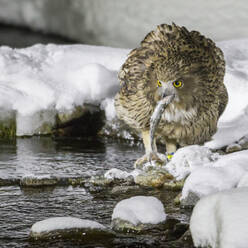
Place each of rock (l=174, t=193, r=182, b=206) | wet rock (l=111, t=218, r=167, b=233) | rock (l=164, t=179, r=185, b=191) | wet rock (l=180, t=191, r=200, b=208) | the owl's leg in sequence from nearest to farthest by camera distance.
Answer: wet rock (l=111, t=218, r=167, b=233)
wet rock (l=180, t=191, r=200, b=208)
rock (l=174, t=193, r=182, b=206)
rock (l=164, t=179, r=185, b=191)
the owl's leg

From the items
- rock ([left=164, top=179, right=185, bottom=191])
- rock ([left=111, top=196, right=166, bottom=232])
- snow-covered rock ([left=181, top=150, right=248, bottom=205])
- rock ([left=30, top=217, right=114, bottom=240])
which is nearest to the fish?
rock ([left=164, top=179, right=185, bottom=191])

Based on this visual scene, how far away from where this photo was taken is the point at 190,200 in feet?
13.8

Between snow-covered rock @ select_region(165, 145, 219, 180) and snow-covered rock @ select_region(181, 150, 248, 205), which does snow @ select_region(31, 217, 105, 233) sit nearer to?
snow-covered rock @ select_region(181, 150, 248, 205)

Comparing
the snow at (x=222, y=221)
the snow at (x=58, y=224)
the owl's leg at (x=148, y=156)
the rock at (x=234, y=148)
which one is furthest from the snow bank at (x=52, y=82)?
the snow at (x=222, y=221)

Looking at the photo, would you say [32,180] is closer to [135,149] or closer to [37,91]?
[135,149]

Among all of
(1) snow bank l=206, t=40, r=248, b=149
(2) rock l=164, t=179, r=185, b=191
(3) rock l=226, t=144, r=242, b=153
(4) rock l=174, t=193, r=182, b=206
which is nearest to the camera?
(4) rock l=174, t=193, r=182, b=206

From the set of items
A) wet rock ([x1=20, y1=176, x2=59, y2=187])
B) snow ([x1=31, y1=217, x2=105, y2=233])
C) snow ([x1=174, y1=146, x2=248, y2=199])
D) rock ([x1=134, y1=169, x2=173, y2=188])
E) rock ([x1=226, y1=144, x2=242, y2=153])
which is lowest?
snow ([x1=31, y1=217, x2=105, y2=233])

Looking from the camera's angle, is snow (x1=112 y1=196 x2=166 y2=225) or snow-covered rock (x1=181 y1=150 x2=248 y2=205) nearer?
snow (x1=112 y1=196 x2=166 y2=225)

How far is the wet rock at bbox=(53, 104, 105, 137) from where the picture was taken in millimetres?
7871

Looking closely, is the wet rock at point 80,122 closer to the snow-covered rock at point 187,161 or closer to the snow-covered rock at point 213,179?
the snow-covered rock at point 187,161

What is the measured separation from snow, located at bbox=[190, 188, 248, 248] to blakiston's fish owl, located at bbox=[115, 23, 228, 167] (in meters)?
1.84

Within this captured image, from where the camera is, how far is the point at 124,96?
574cm

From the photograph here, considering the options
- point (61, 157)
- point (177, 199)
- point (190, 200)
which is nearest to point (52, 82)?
point (61, 157)

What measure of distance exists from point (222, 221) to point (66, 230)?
99 cm
